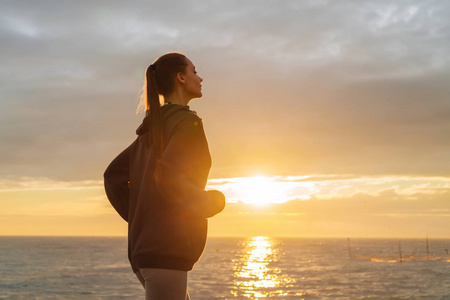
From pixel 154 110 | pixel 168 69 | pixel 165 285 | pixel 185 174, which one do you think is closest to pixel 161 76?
pixel 168 69

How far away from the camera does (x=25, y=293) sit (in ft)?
152

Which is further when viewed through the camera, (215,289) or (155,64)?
(215,289)

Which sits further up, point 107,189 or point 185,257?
point 107,189

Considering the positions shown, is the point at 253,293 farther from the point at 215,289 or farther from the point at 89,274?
the point at 89,274

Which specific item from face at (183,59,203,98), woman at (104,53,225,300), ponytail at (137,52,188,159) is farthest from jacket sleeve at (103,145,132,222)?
face at (183,59,203,98)

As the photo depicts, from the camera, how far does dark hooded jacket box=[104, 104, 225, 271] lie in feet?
5.83

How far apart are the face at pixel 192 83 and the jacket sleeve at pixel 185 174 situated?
257 millimetres

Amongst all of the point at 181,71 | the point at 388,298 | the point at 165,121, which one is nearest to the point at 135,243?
the point at 165,121

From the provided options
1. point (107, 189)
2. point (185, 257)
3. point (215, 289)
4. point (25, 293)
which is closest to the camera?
point (185, 257)

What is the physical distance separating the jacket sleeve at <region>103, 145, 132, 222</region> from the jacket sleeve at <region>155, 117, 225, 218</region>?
471mm

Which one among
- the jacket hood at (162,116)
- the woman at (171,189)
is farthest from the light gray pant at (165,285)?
the jacket hood at (162,116)

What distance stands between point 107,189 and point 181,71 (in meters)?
0.71

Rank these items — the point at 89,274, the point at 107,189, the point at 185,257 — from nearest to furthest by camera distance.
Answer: the point at 185,257, the point at 107,189, the point at 89,274

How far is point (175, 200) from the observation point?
181 cm
